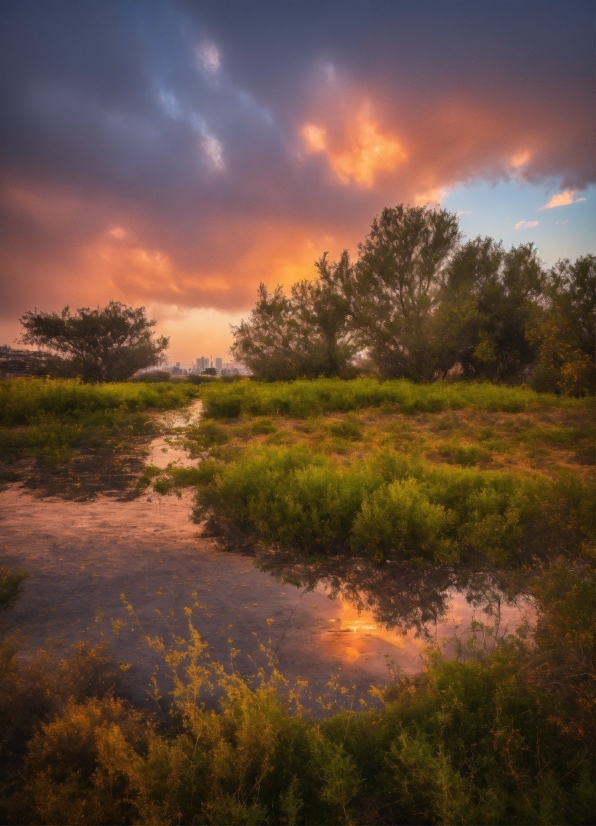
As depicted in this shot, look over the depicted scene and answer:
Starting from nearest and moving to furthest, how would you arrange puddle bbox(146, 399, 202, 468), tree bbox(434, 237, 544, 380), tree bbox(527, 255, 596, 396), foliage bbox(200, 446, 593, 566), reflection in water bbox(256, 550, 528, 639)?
1. reflection in water bbox(256, 550, 528, 639)
2. foliage bbox(200, 446, 593, 566)
3. puddle bbox(146, 399, 202, 468)
4. tree bbox(527, 255, 596, 396)
5. tree bbox(434, 237, 544, 380)

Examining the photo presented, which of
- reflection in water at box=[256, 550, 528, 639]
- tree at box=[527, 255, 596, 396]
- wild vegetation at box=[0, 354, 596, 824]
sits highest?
→ tree at box=[527, 255, 596, 396]

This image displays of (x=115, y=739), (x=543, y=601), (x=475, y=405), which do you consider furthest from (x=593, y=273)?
(x=115, y=739)

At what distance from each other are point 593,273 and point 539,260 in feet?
35.5

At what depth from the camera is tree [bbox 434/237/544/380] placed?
20812 mm

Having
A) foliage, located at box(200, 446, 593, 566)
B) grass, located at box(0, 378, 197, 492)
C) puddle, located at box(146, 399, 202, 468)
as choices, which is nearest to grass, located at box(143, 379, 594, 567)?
foliage, located at box(200, 446, 593, 566)

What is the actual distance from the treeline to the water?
16.8 meters

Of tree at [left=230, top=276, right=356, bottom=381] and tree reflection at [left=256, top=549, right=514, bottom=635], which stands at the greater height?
tree at [left=230, top=276, right=356, bottom=381]

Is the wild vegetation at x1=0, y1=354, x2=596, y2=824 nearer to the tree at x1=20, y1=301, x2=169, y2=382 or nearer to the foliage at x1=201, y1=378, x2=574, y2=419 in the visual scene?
the foliage at x1=201, y1=378, x2=574, y2=419

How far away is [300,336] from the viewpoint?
75.5ft

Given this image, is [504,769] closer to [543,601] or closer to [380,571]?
[543,601]

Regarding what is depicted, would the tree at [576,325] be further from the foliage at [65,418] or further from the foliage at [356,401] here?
the foliage at [65,418]

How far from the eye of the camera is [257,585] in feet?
12.9

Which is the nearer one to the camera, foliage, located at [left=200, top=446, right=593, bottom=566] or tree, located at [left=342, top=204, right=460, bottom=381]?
foliage, located at [left=200, top=446, right=593, bottom=566]

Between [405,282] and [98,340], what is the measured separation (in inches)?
556
